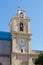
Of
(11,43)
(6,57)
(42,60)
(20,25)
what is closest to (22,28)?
(20,25)

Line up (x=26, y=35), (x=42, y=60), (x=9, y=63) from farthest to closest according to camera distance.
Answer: (x=26, y=35) < (x=9, y=63) < (x=42, y=60)

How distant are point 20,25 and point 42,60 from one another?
38.1ft

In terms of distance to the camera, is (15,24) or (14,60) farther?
(15,24)

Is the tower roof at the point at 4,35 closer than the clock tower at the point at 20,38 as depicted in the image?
No

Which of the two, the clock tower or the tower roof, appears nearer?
the clock tower

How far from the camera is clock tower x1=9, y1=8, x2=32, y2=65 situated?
40969 millimetres

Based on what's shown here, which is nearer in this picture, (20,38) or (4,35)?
(4,35)

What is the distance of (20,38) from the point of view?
141ft

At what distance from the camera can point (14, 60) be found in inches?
1597

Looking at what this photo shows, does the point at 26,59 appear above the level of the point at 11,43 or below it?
below

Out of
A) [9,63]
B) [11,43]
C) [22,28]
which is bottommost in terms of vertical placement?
[9,63]

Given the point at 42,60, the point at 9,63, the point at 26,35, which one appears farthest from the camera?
the point at 26,35

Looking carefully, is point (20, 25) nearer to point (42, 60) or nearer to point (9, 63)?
point (9, 63)

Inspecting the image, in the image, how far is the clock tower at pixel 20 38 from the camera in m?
41.0
